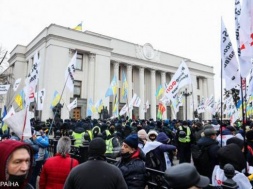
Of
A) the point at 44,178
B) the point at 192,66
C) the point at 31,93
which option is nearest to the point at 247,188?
the point at 44,178

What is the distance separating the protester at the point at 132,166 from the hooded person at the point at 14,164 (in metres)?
1.79

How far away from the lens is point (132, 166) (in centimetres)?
325

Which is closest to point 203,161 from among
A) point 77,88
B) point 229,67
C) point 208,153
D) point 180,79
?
point 208,153

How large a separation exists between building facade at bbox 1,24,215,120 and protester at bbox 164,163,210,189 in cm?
2384

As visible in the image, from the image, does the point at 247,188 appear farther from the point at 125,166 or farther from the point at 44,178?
the point at 44,178

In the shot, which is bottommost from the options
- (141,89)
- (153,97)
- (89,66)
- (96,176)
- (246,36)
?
(96,176)

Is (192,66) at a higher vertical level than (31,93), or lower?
higher

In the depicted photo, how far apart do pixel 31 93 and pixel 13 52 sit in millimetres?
36775

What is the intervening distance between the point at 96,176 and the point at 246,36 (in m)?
4.18

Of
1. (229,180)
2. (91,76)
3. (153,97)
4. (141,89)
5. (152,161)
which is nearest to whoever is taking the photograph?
(229,180)

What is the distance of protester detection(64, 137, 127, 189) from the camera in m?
2.42

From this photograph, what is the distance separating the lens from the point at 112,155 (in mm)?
6223

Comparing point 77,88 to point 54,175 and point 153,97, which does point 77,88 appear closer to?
point 153,97

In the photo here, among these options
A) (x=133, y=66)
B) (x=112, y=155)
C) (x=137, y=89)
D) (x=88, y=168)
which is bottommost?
(x=112, y=155)
